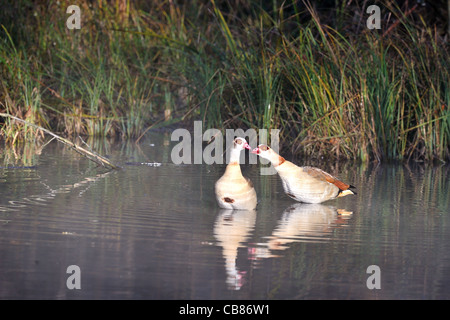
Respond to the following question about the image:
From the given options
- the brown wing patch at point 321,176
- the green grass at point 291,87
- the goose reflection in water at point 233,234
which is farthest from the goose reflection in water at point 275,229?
the green grass at point 291,87

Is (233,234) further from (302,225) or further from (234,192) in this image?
(234,192)

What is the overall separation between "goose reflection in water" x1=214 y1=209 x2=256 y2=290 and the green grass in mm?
4153

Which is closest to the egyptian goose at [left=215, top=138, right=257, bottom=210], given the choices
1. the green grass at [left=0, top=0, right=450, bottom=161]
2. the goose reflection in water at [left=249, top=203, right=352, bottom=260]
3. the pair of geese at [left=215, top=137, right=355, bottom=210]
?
the pair of geese at [left=215, top=137, right=355, bottom=210]

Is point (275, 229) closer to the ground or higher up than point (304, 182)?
closer to the ground

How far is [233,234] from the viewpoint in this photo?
6.12 metres

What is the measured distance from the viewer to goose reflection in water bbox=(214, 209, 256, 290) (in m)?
4.89

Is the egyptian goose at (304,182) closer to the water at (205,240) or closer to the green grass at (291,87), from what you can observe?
the water at (205,240)

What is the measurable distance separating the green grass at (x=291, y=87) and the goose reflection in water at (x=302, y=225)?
3546mm

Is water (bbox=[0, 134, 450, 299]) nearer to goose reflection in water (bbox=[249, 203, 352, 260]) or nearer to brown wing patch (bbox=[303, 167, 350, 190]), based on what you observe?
goose reflection in water (bbox=[249, 203, 352, 260])

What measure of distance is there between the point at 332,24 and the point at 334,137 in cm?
372

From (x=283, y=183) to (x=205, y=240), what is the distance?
196 cm

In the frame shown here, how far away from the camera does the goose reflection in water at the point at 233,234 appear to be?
16.1 ft

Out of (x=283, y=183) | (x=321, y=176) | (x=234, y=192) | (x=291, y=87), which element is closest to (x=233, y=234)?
(x=234, y=192)
